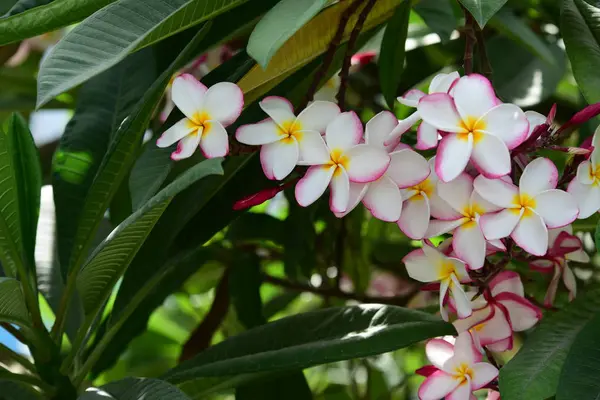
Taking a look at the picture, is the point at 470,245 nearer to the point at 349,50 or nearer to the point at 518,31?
the point at 349,50

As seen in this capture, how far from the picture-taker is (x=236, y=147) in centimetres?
65

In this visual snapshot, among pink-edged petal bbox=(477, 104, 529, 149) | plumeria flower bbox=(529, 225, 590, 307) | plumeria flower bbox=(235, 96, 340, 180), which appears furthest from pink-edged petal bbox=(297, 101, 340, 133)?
plumeria flower bbox=(529, 225, 590, 307)

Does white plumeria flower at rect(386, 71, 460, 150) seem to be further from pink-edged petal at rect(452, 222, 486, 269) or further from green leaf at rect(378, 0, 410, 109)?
green leaf at rect(378, 0, 410, 109)

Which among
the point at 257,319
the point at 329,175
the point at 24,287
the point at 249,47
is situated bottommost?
the point at 257,319

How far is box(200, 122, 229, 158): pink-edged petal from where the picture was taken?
2.01ft

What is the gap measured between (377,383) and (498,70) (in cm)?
50

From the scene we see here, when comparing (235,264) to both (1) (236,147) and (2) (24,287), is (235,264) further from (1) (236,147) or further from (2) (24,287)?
(1) (236,147)

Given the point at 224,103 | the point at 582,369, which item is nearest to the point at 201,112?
the point at 224,103

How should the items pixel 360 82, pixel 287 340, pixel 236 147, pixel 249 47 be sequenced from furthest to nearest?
pixel 360 82 → pixel 287 340 → pixel 236 147 → pixel 249 47

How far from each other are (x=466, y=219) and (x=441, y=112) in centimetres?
8

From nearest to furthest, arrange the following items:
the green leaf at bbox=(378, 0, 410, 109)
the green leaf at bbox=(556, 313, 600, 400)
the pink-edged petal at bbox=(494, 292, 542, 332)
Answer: the green leaf at bbox=(556, 313, 600, 400) < the pink-edged petal at bbox=(494, 292, 542, 332) < the green leaf at bbox=(378, 0, 410, 109)

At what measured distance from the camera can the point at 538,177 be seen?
1.90ft

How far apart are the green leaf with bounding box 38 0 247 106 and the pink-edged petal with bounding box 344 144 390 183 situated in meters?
0.15

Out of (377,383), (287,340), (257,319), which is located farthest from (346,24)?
(377,383)
